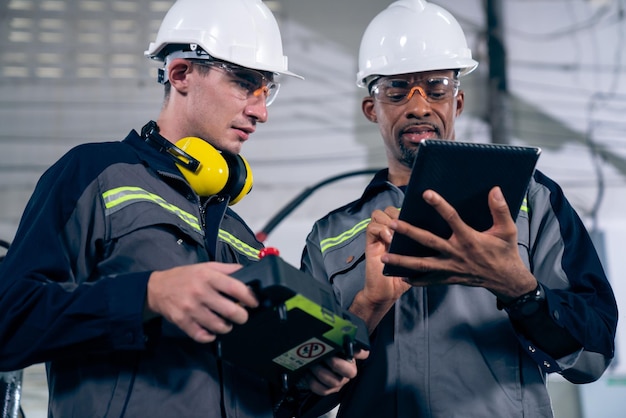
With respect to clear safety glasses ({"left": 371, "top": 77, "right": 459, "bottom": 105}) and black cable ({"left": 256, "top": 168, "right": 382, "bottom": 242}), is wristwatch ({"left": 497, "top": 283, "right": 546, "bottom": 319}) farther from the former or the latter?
black cable ({"left": 256, "top": 168, "right": 382, "bottom": 242})

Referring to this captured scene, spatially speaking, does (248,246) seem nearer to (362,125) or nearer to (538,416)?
(538,416)

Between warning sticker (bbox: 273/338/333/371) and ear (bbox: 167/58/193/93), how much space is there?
75 centimetres

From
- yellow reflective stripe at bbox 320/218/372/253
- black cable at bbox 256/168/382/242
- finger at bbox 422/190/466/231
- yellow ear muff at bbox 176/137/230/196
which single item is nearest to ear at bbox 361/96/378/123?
yellow reflective stripe at bbox 320/218/372/253

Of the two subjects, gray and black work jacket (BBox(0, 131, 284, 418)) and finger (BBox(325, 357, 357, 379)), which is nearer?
gray and black work jacket (BBox(0, 131, 284, 418))

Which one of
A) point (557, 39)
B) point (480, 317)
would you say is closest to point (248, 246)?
point (480, 317)

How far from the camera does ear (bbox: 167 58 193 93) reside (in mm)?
1854

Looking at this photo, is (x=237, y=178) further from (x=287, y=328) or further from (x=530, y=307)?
(x=530, y=307)

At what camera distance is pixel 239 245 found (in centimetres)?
179

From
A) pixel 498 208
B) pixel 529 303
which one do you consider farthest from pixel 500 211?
pixel 529 303

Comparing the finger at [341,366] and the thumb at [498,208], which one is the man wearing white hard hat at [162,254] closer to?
the finger at [341,366]

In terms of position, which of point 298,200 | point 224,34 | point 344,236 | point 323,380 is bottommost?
point 298,200

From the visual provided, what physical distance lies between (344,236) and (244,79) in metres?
0.50

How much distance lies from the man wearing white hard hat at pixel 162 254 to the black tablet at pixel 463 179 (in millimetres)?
324

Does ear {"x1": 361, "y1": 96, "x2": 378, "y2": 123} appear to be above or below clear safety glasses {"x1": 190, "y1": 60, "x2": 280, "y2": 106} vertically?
below
